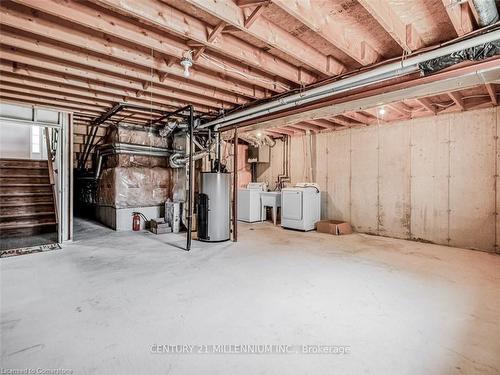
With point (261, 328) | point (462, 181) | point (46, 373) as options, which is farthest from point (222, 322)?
point (462, 181)

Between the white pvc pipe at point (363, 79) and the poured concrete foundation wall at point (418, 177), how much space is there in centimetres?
251

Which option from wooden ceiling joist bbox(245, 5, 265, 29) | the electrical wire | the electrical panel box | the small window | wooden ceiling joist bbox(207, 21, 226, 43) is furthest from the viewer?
the small window

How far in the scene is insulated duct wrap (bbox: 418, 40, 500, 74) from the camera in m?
2.01

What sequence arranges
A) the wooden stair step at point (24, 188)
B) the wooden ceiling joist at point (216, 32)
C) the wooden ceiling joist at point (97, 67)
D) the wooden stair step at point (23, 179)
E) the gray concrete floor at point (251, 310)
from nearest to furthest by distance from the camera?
the gray concrete floor at point (251, 310) → the wooden ceiling joist at point (216, 32) → the wooden ceiling joist at point (97, 67) → the wooden stair step at point (24, 188) → the wooden stair step at point (23, 179)

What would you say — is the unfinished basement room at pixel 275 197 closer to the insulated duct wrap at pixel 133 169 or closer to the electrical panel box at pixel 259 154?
the insulated duct wrap at pixel 133 169

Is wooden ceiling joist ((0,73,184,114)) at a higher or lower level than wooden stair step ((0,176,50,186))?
higher

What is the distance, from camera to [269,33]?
2.27 metres

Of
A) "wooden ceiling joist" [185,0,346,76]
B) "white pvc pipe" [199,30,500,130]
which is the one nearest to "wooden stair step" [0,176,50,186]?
"white pvc pipe" [199,30,500,130]

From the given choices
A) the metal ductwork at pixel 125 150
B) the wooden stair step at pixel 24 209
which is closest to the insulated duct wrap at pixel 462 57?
the metal ductwork at pixel 125 150

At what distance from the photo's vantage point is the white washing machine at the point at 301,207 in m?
5.39

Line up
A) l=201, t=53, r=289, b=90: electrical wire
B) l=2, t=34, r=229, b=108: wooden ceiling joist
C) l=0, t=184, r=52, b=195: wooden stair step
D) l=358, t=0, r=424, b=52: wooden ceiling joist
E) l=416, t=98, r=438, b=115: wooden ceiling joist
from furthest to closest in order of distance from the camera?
l=0, t=184, r=52, b=195: wooden stair step, l=416, t=98, r=438, b=115: wooden ceiling joist, l=201, t=53, r=289, b=90: electrical wire, l=2, t=34, r=229, b=108: wooden ceiling joist, l=358, t=0, r=424, b=52: wooden ceiling joist

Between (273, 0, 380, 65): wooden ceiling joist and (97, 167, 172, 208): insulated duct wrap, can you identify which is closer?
(273, 0, 380, 65): wooden ceiling joist

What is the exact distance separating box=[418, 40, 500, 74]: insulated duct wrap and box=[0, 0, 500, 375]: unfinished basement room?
0.6 inches

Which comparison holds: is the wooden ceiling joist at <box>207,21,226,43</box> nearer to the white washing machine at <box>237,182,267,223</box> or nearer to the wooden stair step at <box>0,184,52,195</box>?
the white washing machine at <box>237,182,267,223</box>
